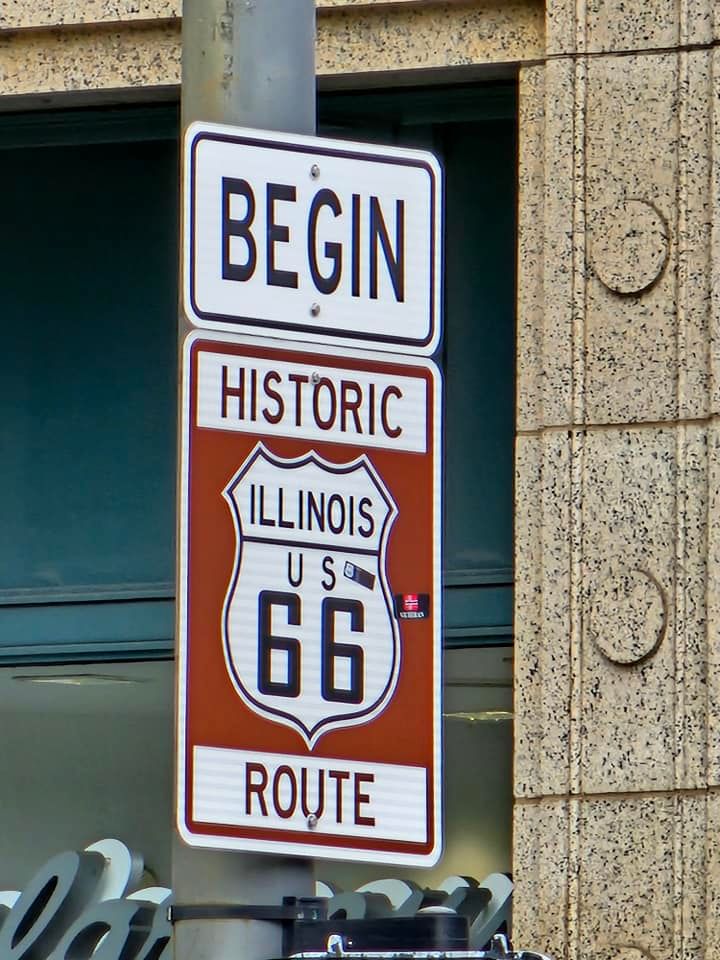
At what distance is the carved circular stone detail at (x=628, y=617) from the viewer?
7.37m

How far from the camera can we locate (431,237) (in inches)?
146

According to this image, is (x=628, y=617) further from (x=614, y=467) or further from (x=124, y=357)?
(x=124, y=357)

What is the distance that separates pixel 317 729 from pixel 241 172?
0.92m

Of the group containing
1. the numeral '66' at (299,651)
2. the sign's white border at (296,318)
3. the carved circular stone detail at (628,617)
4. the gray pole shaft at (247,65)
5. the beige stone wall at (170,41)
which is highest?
the beige stone wall at (170,41)

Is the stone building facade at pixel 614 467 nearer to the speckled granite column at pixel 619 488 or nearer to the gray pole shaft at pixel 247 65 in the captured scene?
the speckled granite column at pixel 619 488

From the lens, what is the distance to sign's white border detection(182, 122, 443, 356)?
3.55m

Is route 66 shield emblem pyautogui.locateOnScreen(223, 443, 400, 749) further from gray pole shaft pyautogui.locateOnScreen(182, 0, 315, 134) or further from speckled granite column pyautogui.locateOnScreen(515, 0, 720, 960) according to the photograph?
speckled granite column pyautogui.locateOnScreen(515, 0, 720, 960)

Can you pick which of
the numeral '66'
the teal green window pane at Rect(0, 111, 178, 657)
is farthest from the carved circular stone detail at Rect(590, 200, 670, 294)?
the numeral '66'

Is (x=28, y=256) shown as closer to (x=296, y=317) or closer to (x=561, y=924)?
(x=561, y=924)

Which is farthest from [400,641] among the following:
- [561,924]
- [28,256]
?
[28,256]

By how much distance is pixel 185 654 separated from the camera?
3.39 meters

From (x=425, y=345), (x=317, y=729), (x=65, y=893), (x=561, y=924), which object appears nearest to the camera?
(x=317, y=729)

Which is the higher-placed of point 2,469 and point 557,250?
point 557,250

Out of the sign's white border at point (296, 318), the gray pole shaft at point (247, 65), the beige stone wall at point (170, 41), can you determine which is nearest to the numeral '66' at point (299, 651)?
the sign's white border at point (296, 318)
